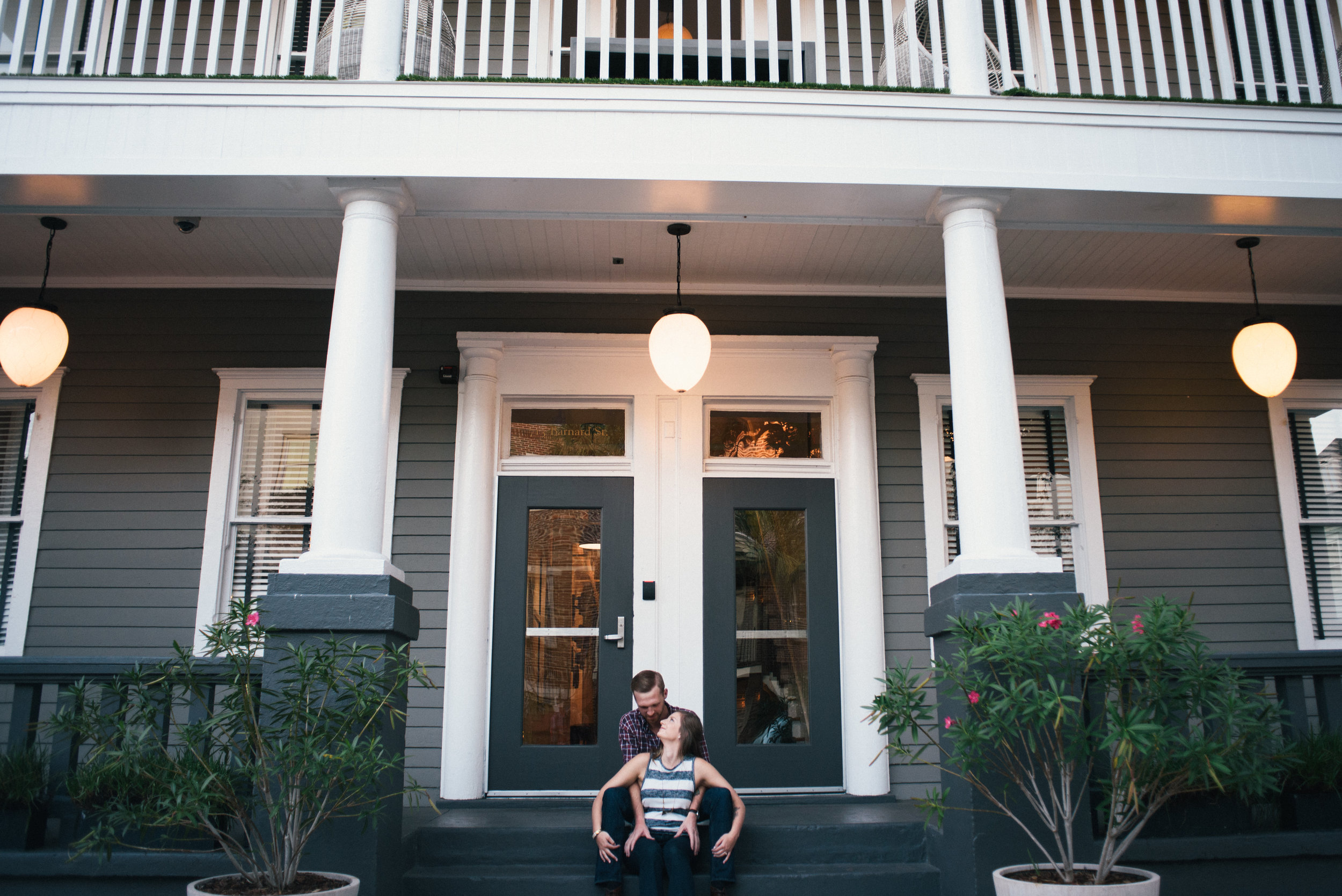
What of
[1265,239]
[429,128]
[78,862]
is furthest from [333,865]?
[1265,239]

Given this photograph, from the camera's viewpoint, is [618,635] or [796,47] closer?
[796,47]

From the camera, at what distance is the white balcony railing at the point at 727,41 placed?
4250 mm

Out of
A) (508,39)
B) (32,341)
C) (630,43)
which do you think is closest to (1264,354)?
(630,43)

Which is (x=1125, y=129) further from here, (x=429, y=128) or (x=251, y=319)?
(x=251, y=319)

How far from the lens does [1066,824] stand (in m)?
3.09

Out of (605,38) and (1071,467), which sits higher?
(605,38)

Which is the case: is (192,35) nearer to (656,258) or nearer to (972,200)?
(656,258)

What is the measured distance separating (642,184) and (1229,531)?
148 inches

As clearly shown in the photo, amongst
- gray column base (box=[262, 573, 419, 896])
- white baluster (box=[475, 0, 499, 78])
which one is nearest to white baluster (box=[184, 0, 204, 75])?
white baluster (box=[475, 0, 499, 78])

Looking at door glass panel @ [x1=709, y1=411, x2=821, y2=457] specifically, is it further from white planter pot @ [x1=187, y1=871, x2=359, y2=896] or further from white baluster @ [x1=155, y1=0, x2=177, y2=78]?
white baluster @ [x1=155, y1=0, x2=177, y2=78]

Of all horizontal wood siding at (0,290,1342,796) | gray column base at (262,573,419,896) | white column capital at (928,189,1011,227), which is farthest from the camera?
horizontal wood siding at (0,290,1342,796)

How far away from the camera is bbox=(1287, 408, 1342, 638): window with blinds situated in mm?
5566

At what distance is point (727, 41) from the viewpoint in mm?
4234

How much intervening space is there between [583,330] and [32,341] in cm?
262
